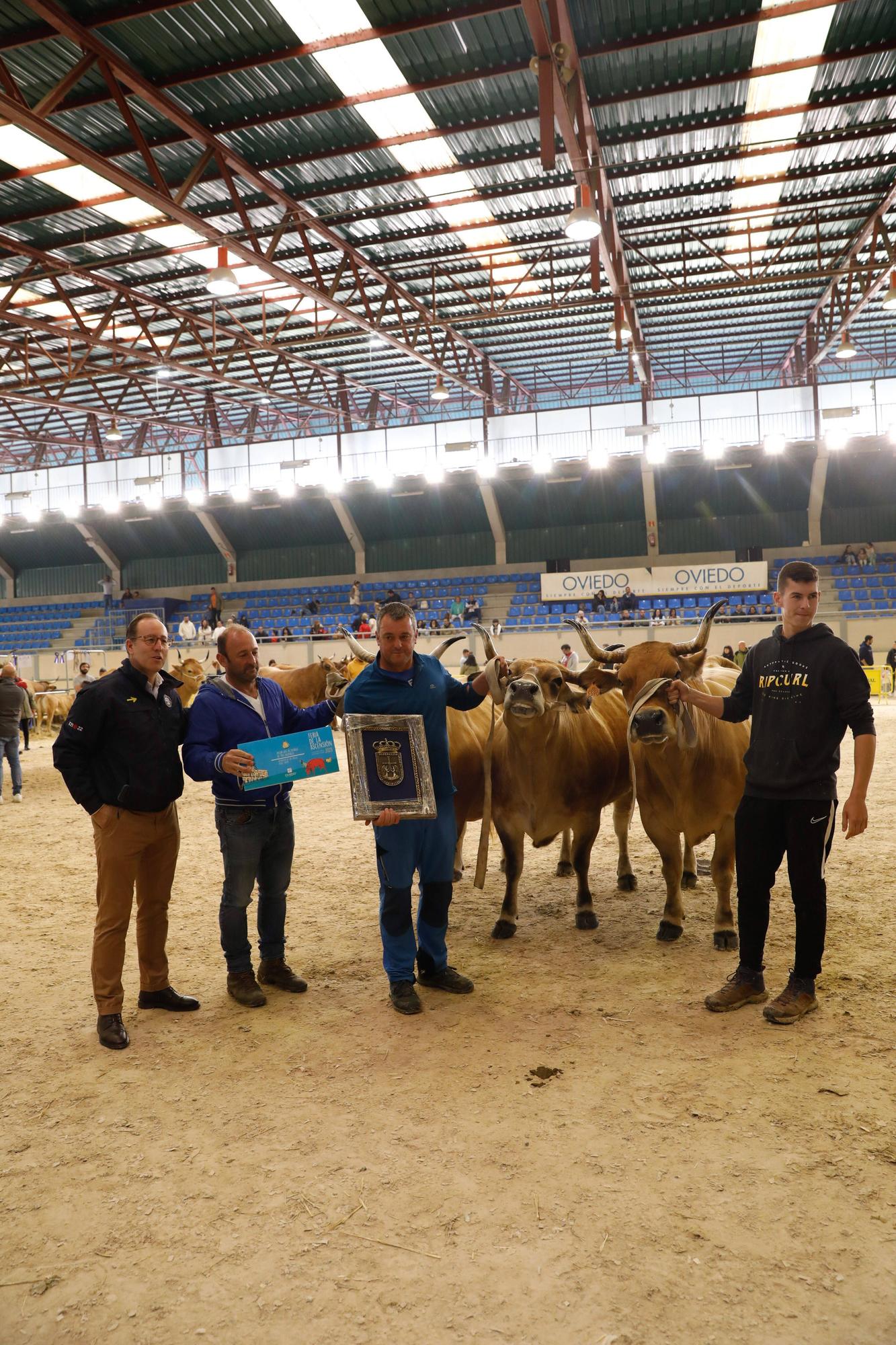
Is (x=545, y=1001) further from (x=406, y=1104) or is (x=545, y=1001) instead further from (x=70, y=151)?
(x=70, y=151)

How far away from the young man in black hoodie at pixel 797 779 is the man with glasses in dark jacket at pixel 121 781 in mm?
2917

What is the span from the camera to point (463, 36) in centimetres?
1066

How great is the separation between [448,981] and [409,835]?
88 centimetres

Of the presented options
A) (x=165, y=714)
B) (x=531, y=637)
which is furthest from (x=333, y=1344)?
(x=531, y=637)

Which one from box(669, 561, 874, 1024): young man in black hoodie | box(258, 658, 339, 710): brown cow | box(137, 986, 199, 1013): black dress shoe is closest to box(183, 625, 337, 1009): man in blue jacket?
box(137, 986, 199, 1013): black dress shoe

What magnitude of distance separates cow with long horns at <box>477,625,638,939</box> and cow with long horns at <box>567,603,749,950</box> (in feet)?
0.93

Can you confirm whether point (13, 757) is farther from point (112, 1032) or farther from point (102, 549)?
point (102, 549)

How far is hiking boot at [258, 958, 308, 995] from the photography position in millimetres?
4582

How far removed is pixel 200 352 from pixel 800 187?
1667 centimetres

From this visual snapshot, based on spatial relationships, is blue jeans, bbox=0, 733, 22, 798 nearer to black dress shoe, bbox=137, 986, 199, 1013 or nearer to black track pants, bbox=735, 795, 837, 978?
black dress shoe, bbox=137, 986, 199, 1013

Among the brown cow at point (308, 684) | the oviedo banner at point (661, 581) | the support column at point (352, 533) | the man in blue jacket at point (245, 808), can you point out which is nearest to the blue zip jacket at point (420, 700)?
the man in blue jacket at point (245, 808)

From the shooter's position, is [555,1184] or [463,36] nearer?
[555,1184]

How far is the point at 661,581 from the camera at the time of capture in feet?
96.6

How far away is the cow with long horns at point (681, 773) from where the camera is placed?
496 centimetres
